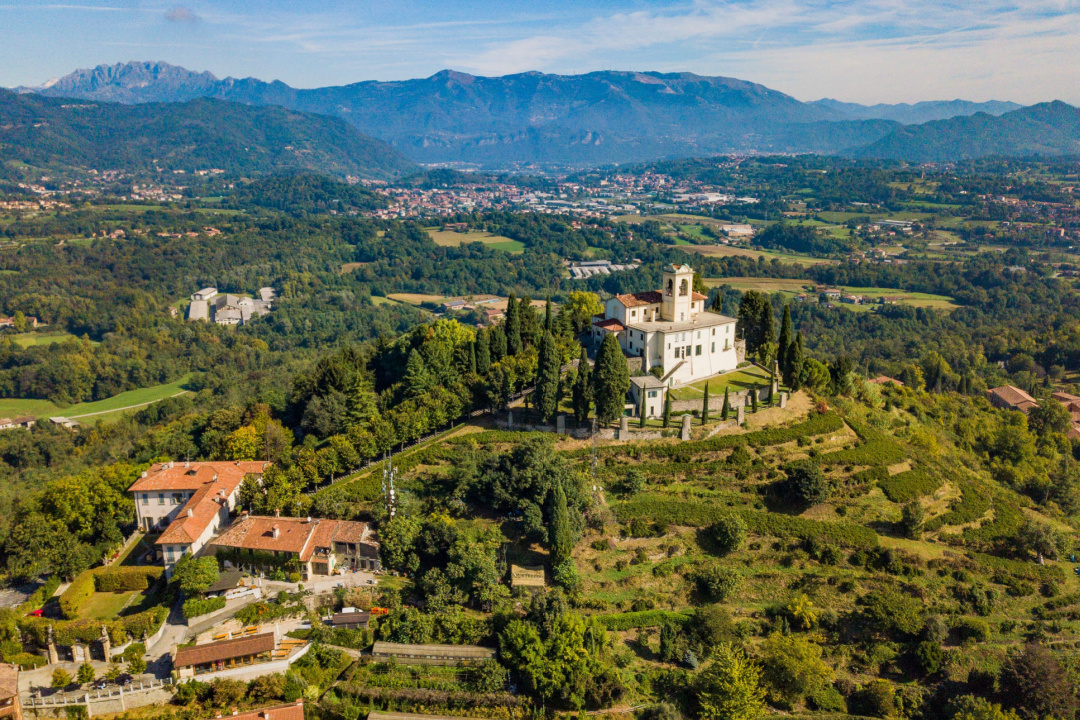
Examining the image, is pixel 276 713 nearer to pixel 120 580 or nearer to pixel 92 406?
pixel 120 580

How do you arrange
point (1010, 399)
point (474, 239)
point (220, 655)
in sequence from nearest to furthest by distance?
point (220, 655) < point (1010, 399) < point (474, 239)

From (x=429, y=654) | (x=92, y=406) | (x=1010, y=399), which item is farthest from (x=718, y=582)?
(x=92, y=406)

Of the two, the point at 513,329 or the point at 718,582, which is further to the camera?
the point at 513,329

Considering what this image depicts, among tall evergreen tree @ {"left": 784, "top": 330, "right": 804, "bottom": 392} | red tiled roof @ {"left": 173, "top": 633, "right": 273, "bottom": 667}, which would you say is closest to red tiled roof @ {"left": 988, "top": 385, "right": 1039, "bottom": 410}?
tall evergreen tree @ {"left": 784, "top": 330, "right": 804, "bottom": 392}

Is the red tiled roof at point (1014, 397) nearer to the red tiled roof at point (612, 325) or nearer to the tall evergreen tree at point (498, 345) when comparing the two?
the red tiled roof at point (612, 325)

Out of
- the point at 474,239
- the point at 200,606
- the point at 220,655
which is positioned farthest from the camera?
the point at 474,239

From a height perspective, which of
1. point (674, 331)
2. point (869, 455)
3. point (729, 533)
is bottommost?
point (729, 533)

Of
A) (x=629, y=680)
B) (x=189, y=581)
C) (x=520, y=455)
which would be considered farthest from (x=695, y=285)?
(x=189, y=581)
